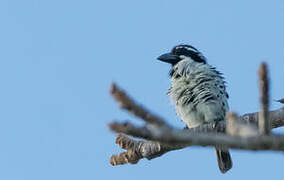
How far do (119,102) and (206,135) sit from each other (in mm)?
406

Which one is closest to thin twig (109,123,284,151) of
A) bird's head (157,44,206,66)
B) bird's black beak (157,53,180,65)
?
bird's head (157,44,206,66)

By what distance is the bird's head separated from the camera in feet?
24.4

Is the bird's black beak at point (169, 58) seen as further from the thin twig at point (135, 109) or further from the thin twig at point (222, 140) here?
the thin twig at point (222, 140)

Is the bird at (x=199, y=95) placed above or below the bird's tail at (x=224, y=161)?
above

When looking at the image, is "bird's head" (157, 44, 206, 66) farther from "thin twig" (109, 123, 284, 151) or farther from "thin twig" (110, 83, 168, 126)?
"thin twig" (109, 123, 284, 151)

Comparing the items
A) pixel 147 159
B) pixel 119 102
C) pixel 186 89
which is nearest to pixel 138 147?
pixel 147 159

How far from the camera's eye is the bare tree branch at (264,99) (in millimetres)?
2068

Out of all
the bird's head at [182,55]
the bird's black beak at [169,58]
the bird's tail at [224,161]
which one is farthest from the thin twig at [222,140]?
the bird's black beak at [169,58]

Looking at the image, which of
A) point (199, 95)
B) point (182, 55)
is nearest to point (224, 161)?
point (199, 95)

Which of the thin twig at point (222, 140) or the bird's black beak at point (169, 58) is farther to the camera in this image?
the bird's black beak at point (169, 58)

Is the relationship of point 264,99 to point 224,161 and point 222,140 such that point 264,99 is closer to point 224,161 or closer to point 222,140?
point 222,140

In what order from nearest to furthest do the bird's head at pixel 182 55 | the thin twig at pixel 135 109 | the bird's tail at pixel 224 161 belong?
the thin twig at pixel 135 109 → the bird's tail at pixel 224 161 → the bird's head at pixel 182 55

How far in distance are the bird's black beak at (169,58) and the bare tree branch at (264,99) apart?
535 centimetres

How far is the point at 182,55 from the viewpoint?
754 cm
